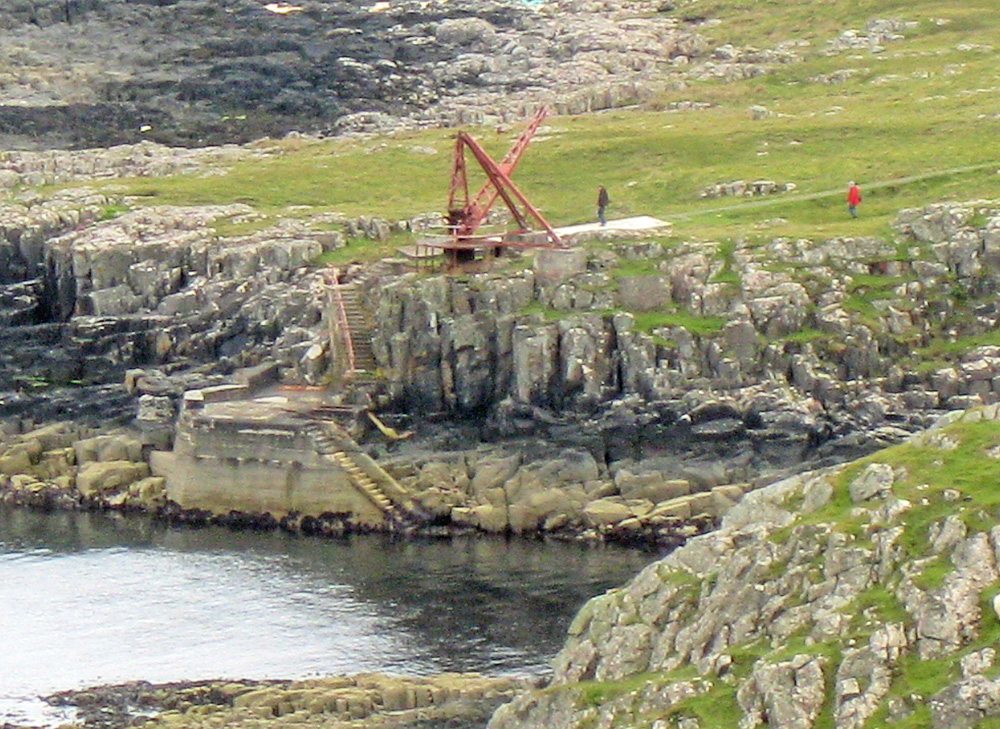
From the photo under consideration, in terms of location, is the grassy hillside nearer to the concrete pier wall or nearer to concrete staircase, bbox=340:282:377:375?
concrete staircase, bbox=340:282:377:375

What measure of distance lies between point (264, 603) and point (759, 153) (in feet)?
154

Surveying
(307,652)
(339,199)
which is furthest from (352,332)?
(307,652)

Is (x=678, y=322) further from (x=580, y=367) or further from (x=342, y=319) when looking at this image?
(x=342, y=319)

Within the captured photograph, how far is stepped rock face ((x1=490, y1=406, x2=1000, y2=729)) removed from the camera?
5812 cm

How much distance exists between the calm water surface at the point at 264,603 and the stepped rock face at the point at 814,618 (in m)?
16.8

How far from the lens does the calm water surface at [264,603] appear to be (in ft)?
280

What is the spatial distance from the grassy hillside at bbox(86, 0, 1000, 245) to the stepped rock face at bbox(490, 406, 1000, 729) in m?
49.2

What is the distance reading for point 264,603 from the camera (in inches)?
3676

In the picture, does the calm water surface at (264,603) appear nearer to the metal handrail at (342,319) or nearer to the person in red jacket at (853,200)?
the metal handrail at (342,319)

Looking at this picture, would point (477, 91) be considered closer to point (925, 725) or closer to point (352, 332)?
point (352, 332)

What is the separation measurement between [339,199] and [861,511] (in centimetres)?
7348

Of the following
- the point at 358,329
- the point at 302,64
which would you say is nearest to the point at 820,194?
the point at 358,329

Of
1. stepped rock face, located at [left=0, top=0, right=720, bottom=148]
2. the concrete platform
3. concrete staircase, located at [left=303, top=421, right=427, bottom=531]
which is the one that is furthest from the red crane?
stepped rock face, located at [left=0, top=0, right=720, bottom=148]

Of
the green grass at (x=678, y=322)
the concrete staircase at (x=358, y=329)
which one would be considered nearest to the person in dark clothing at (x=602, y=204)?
the concrete staircase at (x=358, y=329)
